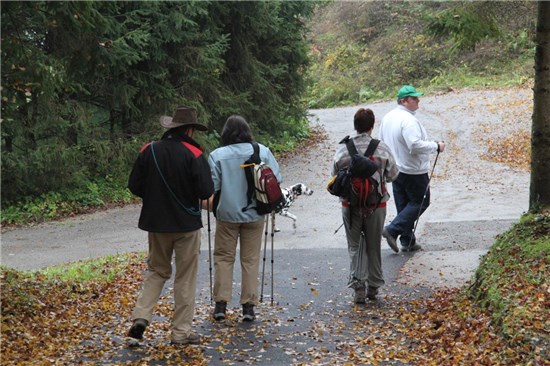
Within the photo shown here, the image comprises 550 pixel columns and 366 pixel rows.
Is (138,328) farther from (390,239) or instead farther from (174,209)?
(390,239)

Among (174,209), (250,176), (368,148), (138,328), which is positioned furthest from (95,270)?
(368,148)

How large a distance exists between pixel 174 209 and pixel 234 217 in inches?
37.8

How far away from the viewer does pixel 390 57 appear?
42.0 meters

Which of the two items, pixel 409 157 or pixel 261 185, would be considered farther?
pixel 409 157

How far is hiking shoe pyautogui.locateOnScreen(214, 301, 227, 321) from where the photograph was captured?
26.6 feet

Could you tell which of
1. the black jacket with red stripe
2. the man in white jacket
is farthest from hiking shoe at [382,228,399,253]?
the black jacket with red stripe

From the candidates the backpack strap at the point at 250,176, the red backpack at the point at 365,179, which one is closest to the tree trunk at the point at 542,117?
the red backpack at the point at 365,179

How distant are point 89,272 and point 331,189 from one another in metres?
4.10

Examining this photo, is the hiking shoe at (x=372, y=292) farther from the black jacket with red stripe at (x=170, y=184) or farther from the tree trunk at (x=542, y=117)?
the black jacket with red stripe at (x=170, y=184)

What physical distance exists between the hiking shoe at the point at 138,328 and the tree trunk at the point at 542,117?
15.2ft

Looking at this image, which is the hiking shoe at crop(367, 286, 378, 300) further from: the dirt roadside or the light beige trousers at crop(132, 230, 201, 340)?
the light beige trousers at crop(132, 230, 201, 340)

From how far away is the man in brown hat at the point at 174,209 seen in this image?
722cm

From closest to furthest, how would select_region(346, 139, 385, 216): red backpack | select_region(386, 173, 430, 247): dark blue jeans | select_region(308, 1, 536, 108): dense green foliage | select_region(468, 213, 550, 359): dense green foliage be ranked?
select_region(468, 213, 550, 359): dense green foliage
select_region(346, 139, 385, 216): red backpack
select_region(386, 173, 430, 247): dark blue jeans
select_region(308, 1, 536, 108): dense green foliage

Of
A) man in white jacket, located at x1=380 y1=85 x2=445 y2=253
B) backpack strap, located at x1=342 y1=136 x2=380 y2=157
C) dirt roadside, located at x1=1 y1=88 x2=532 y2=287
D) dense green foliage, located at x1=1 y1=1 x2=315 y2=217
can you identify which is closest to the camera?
backpack strap, located at x1=342 y1=136 x2=380 y2=157
